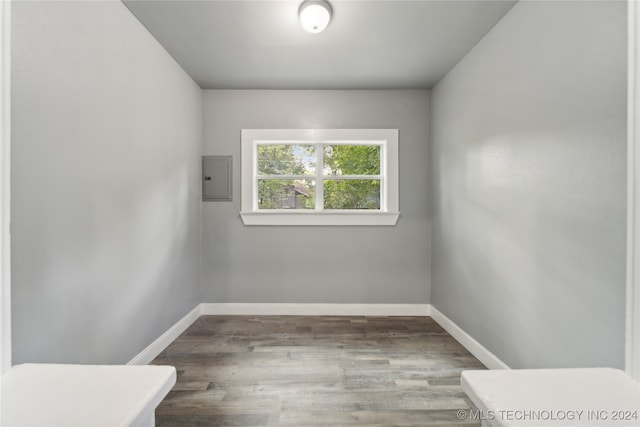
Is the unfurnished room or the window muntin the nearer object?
the unfurnished room

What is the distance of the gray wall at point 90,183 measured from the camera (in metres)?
1.34

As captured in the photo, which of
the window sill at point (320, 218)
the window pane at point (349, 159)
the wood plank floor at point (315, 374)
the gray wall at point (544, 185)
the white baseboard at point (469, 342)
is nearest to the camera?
the gray wall at point (544, 185)

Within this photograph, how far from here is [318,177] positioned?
3.47 m

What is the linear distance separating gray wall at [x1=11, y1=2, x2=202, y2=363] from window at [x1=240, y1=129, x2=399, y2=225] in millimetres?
949

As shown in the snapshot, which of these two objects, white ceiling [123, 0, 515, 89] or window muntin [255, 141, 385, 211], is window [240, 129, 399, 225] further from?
white ceiling [123, 0, 515, 89]

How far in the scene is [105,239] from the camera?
183 centimetres

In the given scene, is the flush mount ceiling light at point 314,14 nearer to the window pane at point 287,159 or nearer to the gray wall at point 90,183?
the gray wall at point 90,183

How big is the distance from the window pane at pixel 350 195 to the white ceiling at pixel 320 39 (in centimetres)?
108

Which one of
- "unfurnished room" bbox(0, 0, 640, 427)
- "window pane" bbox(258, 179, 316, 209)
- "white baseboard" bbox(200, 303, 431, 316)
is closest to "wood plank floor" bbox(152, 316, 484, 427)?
"unfurnished room" bbox(0, 0, 640, 427)

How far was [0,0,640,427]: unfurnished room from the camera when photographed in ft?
3.79

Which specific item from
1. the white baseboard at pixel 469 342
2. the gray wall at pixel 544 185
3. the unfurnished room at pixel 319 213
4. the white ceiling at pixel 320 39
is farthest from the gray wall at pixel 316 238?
the gray wall at pixel 544 185

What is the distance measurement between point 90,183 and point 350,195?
244 centimetres
